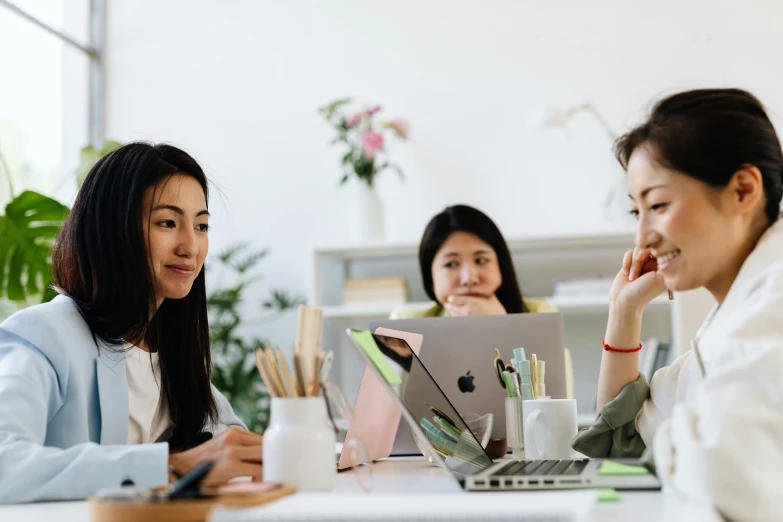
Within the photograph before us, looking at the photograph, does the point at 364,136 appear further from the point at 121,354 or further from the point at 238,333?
the point at 121,354

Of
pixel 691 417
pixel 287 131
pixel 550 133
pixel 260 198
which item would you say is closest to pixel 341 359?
pixel 260 198

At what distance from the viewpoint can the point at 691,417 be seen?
90cm

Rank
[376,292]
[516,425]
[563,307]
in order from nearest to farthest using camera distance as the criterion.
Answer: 1. [516,425]
2. [563,307]
3. [376,292]

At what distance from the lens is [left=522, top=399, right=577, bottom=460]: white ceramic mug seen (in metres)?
1.38

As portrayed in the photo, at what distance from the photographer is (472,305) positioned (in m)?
2.68

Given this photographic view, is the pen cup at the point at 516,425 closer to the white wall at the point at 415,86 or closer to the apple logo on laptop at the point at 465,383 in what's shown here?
the apple logo on laptop at the point at 465,383

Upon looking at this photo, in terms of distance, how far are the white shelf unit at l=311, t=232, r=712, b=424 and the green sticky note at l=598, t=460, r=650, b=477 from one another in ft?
6.58

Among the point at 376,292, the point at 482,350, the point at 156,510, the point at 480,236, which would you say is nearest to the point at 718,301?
the point at 482,350

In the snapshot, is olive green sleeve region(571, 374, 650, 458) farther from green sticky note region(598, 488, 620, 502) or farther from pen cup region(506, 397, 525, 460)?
green sticky note region(598, 488, 620, 502)

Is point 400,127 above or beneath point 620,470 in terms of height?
above

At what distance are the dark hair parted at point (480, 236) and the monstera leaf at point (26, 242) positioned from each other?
121cm

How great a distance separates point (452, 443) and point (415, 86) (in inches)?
103

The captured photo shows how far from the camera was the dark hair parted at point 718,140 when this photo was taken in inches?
44.6

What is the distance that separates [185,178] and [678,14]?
8.39ft
